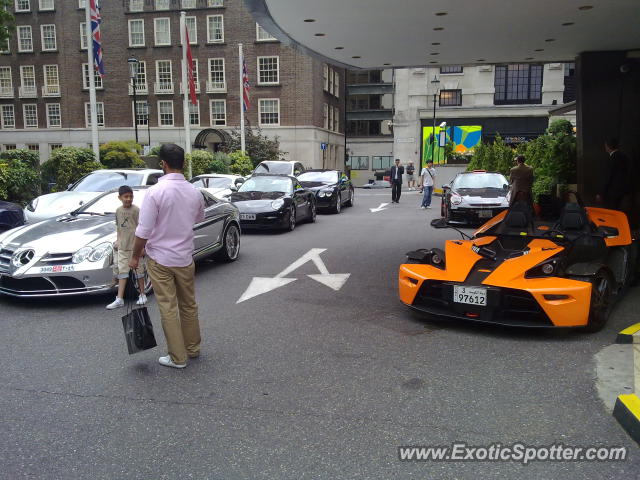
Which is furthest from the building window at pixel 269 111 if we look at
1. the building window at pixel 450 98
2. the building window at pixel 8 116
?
the building window at pixel 8 116

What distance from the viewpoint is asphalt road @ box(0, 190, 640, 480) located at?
127 inches

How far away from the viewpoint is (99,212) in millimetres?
8312

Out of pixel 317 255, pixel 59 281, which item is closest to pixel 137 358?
pixel 59 281

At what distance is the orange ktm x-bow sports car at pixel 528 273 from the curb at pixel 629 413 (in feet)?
4.94

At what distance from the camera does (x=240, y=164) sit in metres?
28.5

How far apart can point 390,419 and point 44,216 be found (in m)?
9.43

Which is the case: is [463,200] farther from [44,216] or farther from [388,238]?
[44,216]

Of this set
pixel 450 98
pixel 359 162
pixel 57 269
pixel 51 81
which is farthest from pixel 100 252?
Result: pixel 359 162

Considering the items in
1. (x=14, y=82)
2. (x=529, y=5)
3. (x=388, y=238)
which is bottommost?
(x=388, y=238)

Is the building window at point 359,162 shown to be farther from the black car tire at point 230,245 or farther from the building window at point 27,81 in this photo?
the black car tire at point 230,245

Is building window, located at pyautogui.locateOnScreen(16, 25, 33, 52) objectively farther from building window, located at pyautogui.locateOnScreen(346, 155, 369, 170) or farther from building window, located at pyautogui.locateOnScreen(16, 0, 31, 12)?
building window, located at pyautogui.locateOnScreen(346, 155, 369, 170)

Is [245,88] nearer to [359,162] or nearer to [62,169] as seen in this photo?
[62,169]

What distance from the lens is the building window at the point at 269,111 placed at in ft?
148

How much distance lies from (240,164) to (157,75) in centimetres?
2184
